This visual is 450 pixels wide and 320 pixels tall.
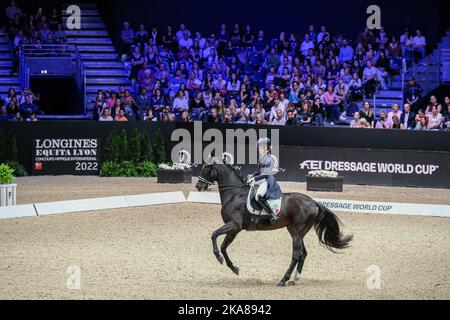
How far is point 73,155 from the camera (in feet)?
78.7

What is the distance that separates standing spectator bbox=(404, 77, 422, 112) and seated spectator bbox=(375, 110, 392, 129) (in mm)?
978

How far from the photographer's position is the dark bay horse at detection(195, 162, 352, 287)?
38.3 feet

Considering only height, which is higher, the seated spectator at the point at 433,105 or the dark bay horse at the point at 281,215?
the seated spectator at the point at 433,105

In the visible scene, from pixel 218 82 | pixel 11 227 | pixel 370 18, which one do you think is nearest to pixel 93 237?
pixel 11 227

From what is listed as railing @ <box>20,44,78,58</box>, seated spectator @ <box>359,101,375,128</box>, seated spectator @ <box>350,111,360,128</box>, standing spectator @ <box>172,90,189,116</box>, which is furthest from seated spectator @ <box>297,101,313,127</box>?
railing @ <box>20,44,78,58</box>

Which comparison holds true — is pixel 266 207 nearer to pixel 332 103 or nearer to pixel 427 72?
pixel 332 103

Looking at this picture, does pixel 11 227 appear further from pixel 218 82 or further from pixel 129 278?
pixel 218 82

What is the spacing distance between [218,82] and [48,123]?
4.90m

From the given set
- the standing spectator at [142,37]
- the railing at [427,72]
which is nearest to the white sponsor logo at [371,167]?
the railing at [427,72]

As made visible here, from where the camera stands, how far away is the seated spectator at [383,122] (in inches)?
871

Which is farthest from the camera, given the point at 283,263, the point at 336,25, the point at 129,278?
the point at 336,25

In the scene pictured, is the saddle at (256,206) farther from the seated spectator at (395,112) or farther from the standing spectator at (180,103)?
the standing spectator at (180,103)

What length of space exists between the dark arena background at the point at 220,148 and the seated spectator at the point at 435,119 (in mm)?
52

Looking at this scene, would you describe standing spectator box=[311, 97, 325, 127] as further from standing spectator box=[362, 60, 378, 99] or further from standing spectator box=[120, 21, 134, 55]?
standing spectator box=[120, 21, 134, 55]
